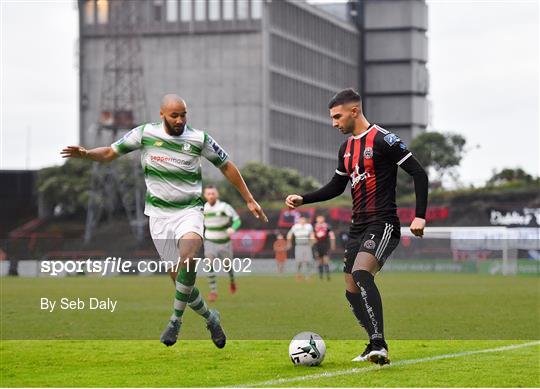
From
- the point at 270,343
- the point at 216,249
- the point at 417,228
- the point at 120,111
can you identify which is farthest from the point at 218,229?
the point at 120,111

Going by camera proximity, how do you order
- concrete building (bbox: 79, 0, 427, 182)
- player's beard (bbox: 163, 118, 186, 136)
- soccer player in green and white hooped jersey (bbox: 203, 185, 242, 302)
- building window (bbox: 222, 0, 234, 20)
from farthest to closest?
building window (bbox: 222, 0, 234, 20) < concrete building (bbox: 79, 0, 427, 182) < soccer player in green and white hooped jersey (bbox: 203, 185, 242, 302) < player's beard (bbox: 163, 118, 186, 136)

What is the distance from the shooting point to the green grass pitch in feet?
50.2

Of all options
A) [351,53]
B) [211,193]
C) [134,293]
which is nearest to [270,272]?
[134,293]

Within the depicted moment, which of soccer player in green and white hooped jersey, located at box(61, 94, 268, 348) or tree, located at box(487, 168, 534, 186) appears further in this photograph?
tree, located at box(487, 168, 534, 186)

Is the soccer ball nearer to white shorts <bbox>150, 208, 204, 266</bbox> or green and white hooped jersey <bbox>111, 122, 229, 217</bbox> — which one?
white shorts <bbox>150, 208, 204, 266</bbox>

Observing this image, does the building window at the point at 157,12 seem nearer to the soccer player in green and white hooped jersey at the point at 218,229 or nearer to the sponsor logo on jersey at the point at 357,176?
the soccer player in green and white hooped jersey at the point at 218,229

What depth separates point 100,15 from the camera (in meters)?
129

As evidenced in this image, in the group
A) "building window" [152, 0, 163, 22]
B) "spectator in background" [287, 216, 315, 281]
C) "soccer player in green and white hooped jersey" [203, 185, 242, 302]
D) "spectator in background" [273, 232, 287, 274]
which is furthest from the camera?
"building window" [152, 0, 163, 22]

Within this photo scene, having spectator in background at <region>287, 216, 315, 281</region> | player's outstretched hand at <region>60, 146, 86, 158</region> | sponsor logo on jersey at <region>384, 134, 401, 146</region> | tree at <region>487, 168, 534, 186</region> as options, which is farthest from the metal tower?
player's outstretched hand at <region>60, 146, 86, 158</region>

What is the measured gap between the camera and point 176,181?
15.1 m

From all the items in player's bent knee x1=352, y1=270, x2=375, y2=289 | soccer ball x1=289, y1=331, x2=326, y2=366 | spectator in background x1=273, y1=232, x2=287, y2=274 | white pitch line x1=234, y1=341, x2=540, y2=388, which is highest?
player's bent knee x1=352, y1=270, x2=375, y2=289

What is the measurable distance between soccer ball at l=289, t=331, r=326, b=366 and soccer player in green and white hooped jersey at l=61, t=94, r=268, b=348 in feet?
3.43

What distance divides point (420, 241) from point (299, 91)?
76.6m

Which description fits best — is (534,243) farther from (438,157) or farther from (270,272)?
(438,157)
